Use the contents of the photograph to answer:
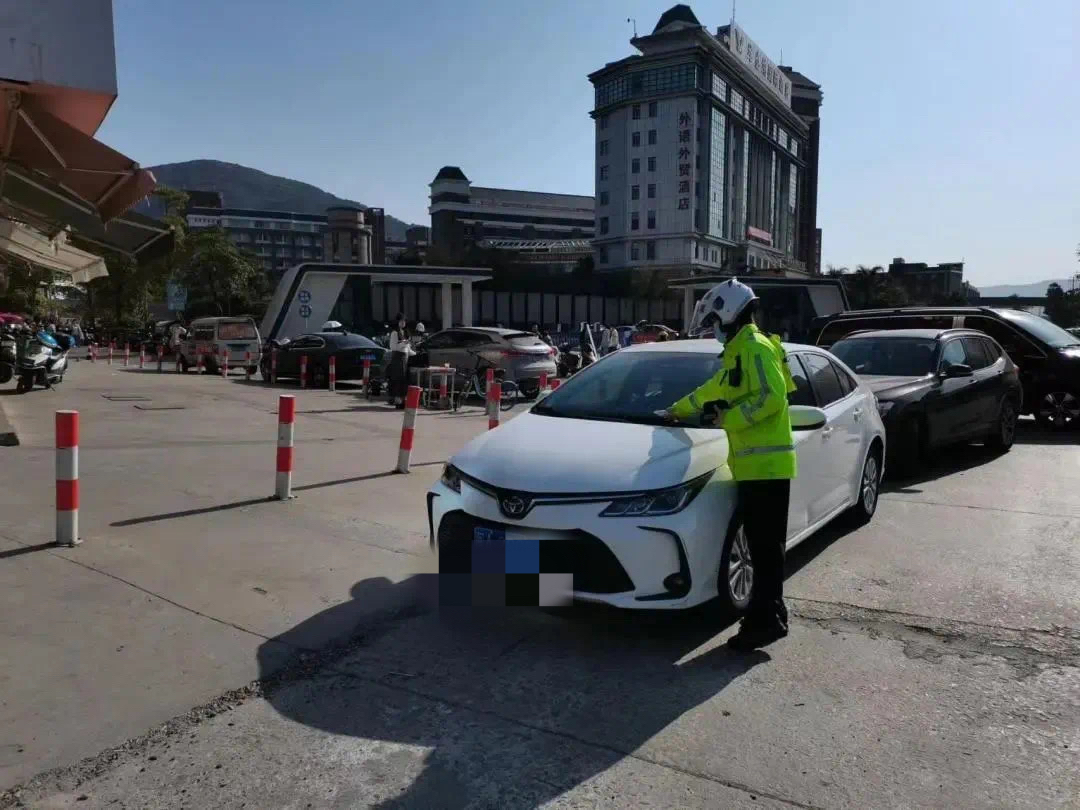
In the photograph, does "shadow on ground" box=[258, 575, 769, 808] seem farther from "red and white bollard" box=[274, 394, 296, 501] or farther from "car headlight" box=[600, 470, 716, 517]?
"red and white bollard" box=[274, 394, 296, 501]

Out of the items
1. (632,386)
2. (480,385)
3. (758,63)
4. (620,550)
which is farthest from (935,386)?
(758,63)

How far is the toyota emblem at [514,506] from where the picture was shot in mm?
4148

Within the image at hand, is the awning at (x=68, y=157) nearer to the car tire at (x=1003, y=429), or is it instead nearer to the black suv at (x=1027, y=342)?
the black suv at (x=1027, y=342)

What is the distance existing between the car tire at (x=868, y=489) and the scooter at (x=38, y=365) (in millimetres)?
17044

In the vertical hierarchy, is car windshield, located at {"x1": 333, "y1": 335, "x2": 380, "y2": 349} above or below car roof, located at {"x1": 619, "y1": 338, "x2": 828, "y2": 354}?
above

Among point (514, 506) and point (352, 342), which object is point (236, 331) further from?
point (514, 506)

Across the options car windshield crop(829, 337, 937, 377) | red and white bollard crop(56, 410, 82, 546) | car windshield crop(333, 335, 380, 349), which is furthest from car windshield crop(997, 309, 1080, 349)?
car windshield crop(333, 335, 380, 349)

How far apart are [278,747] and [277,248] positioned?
174246 millimetres

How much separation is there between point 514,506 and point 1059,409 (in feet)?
→ 37.6

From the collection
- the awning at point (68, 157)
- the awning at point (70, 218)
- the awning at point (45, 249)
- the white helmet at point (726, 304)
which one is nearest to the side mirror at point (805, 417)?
the white helmet at point (726, 304)

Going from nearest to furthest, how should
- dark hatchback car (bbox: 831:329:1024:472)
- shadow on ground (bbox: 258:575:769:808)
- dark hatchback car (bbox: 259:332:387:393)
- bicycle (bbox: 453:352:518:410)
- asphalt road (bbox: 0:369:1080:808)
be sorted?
asphalt road (bbox: 0:369:1080:808) → shadow on ground (bbox: 258:575:769:808) → dark hatchback car (bbox: 831:329:1024:472) → bicycle (bbox: 453:352:518:410) → dark hatchback car (bbox: 259:332:387:393)

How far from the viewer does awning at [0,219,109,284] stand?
15.0m

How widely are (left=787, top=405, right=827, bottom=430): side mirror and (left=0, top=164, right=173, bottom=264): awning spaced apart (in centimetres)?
1001

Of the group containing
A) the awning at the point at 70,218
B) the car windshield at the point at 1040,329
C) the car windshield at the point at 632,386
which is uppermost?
the awning at the point at 70,218
